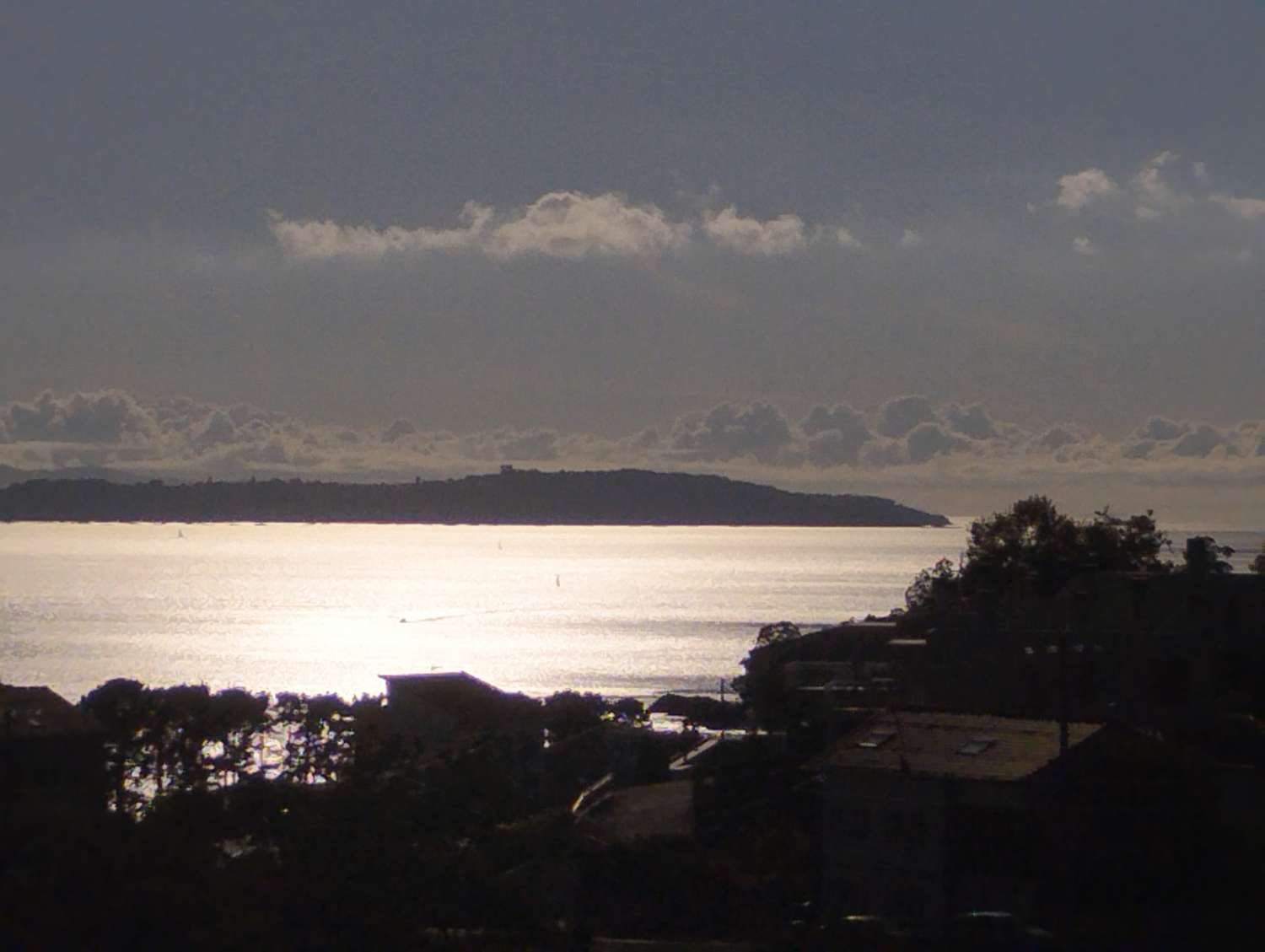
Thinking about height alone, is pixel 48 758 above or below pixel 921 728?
below

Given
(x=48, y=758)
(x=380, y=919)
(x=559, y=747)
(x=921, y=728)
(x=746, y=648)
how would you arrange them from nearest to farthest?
(x=380, y=919) → (x=921, y=728) → (x=48, y=758) → (x=559, y=747) → (x=746, y=648)

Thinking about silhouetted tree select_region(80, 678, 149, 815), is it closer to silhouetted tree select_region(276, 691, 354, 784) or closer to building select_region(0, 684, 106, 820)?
building select_region(0, 684, 106, 820)

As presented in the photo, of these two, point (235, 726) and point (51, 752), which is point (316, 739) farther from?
point (51, 752)

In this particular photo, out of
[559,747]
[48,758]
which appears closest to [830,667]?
[559,747]

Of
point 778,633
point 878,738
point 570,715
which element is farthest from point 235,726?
point 778,633

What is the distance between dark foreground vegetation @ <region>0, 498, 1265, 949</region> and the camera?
93.2 feet

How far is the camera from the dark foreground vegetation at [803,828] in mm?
28422

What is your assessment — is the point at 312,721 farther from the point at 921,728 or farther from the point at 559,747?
the point at 921,728

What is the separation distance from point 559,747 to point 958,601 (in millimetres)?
24406

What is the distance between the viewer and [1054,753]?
32.8 meters

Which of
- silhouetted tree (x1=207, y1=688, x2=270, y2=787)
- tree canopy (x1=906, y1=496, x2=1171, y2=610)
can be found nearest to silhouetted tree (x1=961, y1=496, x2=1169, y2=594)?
tree canopy (x1=906, y1=496, x2=1171, y2=610)

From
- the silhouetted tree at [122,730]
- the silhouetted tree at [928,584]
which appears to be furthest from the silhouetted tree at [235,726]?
the silhouetted tree at [928,584]

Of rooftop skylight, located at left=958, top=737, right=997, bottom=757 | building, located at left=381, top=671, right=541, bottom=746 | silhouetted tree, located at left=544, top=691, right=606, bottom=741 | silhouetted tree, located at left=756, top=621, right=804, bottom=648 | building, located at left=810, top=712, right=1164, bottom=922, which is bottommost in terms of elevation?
silhouetted tree, located at left=544, top=691, right=606, bottom=741

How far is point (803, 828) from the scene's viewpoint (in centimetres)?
3844
